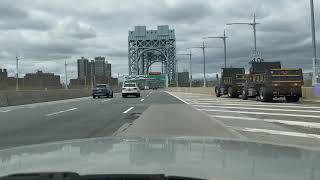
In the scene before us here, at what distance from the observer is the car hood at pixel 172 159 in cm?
434

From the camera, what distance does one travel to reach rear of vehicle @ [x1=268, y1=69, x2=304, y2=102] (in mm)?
36656

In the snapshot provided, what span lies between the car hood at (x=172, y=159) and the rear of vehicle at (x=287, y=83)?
101 feet

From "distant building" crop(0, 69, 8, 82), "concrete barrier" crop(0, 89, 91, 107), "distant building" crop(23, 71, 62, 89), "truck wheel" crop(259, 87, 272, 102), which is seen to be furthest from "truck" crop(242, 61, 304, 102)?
"distant building" crop(0, 69, 8, 82)

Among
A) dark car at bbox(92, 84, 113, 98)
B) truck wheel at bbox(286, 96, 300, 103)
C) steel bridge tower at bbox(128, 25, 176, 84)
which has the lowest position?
truck wheel at bbox(286, 96, 300, 103)

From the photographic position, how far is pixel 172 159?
16.3 ft

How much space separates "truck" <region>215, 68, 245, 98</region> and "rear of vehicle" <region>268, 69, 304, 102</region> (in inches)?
373

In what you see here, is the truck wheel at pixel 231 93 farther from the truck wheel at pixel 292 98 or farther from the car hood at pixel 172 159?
the car hood at pixel 172 159

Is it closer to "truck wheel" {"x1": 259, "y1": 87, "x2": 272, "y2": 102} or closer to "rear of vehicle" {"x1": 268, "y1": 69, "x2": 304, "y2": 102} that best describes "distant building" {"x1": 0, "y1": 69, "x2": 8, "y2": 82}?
"truck wheel" {"x1": 259, "y1": 87, "x2": 272, "y2": 102}

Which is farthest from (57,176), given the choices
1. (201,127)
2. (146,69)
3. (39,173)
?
(146,69)

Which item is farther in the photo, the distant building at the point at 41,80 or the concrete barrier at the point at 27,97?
the distant building at the point at 41,80

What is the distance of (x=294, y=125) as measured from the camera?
60.4 feet

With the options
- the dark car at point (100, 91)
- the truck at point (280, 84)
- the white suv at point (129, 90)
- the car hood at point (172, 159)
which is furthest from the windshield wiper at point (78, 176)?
the dark car at point (100, 91)

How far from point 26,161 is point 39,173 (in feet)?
2.63

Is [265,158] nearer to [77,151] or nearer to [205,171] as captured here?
[205,171]
